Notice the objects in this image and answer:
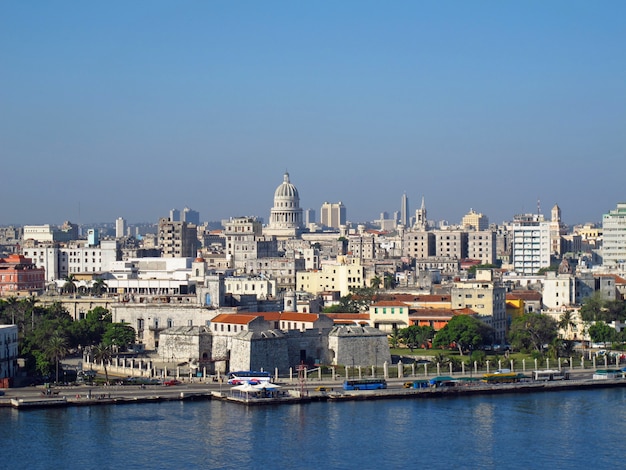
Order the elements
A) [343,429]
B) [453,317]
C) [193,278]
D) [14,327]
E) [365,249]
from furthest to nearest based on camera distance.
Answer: [365,249]
[193,278]
[453,317]
[14,327]
[343,429]

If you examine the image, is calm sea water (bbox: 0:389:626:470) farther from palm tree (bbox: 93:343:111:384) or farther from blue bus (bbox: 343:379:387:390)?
palm tree (bbox: 93:343:111:384)

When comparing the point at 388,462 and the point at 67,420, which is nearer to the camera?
the point at 388,462

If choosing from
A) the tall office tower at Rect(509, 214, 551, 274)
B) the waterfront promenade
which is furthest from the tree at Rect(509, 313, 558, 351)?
the tall office tower at Rect(509, 214, 551, 274)

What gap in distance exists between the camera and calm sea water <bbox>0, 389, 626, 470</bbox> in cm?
4038

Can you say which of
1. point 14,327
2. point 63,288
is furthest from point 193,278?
point 14,327

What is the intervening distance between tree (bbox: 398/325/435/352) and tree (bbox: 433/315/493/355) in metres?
0.57

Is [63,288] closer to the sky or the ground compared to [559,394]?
closer to the sky

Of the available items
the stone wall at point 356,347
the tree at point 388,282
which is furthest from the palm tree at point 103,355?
the tree at point 388,282

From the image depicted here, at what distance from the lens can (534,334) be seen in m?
63.3

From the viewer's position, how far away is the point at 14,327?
54000 millimetres

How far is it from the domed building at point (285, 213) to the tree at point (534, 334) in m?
81.9

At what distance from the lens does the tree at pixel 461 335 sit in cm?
6166

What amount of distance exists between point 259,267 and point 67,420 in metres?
52.4

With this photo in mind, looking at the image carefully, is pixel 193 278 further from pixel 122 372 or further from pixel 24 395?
pixel 24 395
